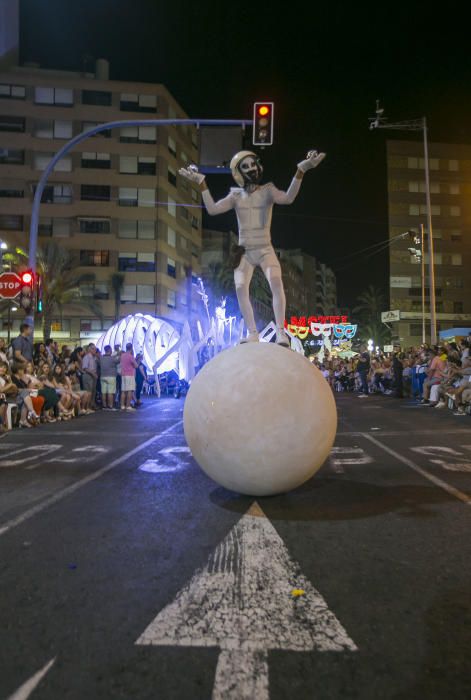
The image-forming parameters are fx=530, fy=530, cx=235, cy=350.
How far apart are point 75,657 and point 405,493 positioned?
12.2 ft

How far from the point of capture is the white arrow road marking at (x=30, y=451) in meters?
7.23

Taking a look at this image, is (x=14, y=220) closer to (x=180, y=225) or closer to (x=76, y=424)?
(x=180, y=225)

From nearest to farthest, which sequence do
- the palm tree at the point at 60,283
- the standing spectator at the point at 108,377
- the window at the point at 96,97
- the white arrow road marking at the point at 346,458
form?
the white arrow road marking at the point at 346,458
the standing spectator at the point at 108,377
the palm tree at the point at 60,283
the window at the point at 96,97

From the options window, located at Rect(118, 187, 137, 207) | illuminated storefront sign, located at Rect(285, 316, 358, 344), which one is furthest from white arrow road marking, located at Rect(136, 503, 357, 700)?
window, located at Rect(118, 187, 137, 207)

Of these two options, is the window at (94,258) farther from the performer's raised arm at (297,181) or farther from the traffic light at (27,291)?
the performer's raised arm at (297,181)

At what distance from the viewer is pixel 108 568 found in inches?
130

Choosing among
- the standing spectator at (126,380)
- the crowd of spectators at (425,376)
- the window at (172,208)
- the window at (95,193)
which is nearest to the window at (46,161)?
the window at (95,193)

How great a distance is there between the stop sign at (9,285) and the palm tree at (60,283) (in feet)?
83.8

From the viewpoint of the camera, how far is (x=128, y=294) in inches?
2076

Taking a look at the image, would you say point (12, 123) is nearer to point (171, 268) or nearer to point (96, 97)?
point (96, 97)

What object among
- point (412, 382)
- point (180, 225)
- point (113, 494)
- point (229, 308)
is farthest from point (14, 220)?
point (113, 494)

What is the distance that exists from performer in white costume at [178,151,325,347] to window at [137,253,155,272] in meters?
46.7

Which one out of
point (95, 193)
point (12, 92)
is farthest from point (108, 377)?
point (12, 92)

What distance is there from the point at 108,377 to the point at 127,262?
125ft
